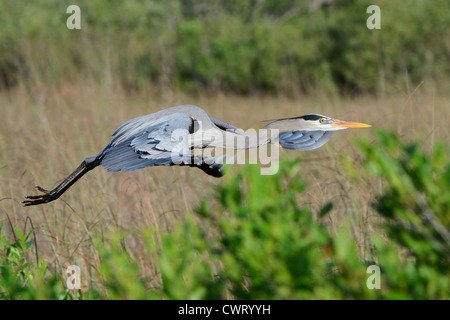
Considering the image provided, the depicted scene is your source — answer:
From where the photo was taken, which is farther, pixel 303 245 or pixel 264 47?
pixel 264 47

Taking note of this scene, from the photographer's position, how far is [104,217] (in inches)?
111

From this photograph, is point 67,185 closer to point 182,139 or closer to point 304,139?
point 182,139

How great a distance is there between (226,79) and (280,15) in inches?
195

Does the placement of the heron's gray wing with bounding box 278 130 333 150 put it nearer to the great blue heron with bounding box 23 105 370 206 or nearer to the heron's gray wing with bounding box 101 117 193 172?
the great blue heron with bounding box 23 105 370 206

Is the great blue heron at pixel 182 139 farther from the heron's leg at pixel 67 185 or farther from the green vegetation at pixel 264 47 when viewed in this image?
the green vegetation at pixel 264 47

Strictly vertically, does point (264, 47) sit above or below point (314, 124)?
above

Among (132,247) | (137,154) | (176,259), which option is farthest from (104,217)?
(176,259)

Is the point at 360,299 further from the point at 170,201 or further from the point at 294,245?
the point at 170,201

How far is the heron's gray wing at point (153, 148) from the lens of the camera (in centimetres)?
209

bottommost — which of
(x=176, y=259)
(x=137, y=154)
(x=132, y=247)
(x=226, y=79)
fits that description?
(x=132, y=247)

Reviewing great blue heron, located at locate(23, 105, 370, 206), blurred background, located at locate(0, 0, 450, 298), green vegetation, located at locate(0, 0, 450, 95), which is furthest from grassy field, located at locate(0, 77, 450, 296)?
green vegetation, located at locate(0, 0, 450, 95)

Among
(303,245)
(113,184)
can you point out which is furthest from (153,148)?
(113,184)

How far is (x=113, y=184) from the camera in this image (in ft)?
11.6

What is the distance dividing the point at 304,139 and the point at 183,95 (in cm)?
468
